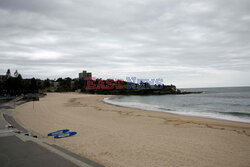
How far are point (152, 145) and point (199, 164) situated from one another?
259 centimetres

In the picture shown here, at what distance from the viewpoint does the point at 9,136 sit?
819 centimetres

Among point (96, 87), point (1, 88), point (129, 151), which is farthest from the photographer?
point (96, 87)

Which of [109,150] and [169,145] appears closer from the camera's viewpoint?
[109,150]

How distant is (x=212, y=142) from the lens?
8867mm

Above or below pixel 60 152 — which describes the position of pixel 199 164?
below

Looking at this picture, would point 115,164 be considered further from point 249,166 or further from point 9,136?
point 9,136

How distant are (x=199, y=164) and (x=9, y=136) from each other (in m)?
9.39

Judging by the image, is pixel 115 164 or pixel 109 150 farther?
pixel 109 150

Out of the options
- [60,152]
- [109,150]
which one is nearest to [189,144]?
→ [109,150]

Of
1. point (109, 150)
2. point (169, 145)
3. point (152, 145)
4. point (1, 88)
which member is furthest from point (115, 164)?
point (1, 88)

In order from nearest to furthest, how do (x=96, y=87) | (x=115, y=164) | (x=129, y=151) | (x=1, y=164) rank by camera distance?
1. (x=1, y=164)
2. (x=115, y=164)
3. (x=129, y=151)
4. (x=96, y=87)

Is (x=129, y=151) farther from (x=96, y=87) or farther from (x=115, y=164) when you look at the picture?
(x=96, y=87)

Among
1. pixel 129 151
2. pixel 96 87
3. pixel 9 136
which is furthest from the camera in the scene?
pixel 96 87

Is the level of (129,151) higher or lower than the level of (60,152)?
lower
